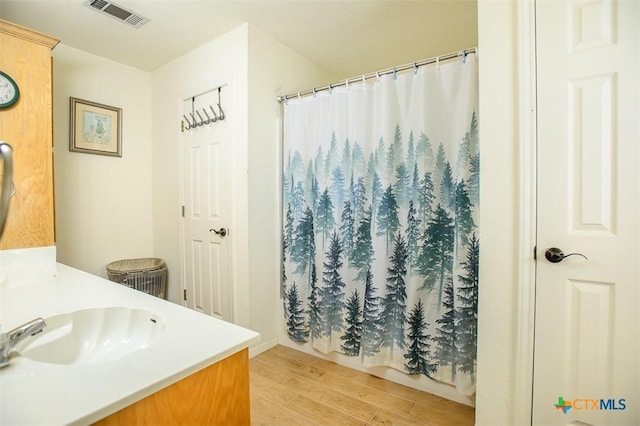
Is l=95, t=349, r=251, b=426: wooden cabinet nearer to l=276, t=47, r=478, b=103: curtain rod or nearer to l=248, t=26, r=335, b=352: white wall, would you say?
l=248, t=26, r=335, b=352: white wall

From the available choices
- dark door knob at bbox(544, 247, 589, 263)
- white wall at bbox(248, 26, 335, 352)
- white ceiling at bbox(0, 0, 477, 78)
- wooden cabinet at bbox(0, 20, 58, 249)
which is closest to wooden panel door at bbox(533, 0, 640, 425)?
dark door knob at bbox(544, 247, 589, 263)

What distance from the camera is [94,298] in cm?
107

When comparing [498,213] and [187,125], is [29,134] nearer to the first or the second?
[187,125]

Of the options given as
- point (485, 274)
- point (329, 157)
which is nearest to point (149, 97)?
point (329, 157)

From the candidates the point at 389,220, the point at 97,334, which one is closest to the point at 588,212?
the point at 389,220

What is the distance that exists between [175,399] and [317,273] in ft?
4.94

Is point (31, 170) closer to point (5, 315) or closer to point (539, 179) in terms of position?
point (5, 315)

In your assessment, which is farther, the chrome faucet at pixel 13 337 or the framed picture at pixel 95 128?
the framed picture at pixel 95 128

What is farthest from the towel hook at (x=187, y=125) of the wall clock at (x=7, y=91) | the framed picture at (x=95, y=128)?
the wall clock at (x=7, y=91)

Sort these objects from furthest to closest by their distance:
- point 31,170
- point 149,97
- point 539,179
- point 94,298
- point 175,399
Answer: point 149,97
point 31,170
point 539,179
point 94,298
point 175,399

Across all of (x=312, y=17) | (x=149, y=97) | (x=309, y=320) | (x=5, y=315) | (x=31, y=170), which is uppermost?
(x=312, y=17)

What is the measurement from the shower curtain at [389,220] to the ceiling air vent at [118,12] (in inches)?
47.5

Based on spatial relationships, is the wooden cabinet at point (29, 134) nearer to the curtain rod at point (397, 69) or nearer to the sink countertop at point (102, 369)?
the sink countertop at point (102, 369)

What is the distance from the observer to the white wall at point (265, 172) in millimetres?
2143
